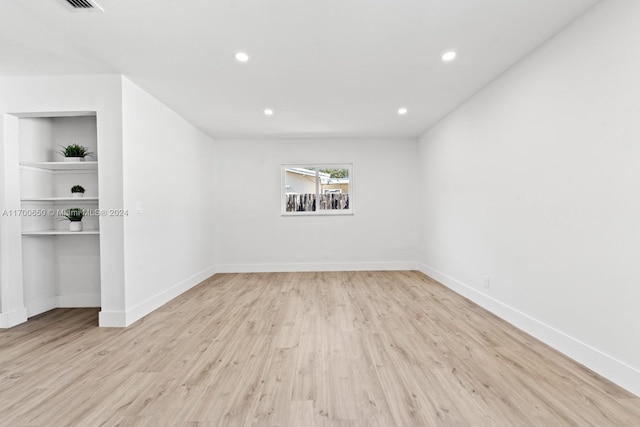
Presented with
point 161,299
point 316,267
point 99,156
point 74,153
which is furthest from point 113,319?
point 316,267

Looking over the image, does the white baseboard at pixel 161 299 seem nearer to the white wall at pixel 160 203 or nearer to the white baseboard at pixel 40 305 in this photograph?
the white wall at pixel 160 203

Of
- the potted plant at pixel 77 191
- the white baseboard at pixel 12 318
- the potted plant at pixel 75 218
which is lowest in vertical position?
the white baseboard at pixel 12 318

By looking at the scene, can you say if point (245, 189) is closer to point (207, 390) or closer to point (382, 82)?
point (382, 82)

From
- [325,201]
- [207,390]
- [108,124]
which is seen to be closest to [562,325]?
[207,390]

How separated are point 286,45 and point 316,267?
13.6 feet

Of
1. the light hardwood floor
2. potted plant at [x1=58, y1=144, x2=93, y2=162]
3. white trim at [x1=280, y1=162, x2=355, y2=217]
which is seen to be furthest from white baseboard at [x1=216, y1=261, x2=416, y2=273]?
potted plant at [x1=58, y1=144, x2=93, y2=162]

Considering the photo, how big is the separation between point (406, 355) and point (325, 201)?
3.95m

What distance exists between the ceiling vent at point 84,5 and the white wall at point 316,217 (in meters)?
3.74

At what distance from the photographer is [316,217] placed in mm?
5926

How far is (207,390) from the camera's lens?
6.25 ft

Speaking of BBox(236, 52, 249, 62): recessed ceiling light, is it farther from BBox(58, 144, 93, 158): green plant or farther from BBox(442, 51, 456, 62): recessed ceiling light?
BBox(58, 144, 93, 158): green plant

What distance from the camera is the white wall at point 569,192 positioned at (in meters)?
1.91

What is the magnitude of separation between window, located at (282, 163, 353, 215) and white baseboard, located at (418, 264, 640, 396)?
9.81 ft

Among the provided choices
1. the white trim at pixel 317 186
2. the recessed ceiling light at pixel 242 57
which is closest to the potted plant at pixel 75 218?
the recessed ceiling light at pixel 242 57
